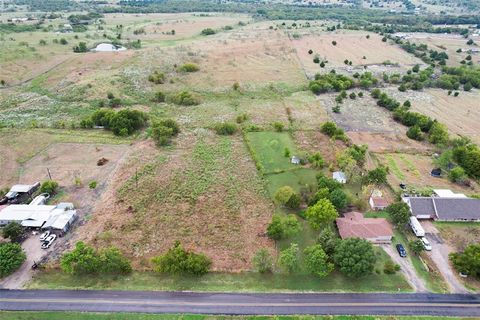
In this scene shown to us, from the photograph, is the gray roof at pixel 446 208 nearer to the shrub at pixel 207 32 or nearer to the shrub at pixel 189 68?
the shrub at pixel 189 68

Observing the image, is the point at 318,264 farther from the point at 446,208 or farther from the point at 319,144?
the point at 319,144

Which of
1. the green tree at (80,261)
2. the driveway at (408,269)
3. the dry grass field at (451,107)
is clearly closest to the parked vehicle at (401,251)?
the driveway at (408,269)

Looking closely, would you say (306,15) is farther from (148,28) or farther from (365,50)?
(148,28)

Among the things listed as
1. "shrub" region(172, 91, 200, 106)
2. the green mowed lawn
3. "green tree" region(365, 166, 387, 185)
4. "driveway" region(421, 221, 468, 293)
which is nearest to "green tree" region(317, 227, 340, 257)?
"driveway" region(421, 221, 468, 293)

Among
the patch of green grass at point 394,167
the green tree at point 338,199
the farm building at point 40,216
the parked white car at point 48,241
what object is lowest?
the parked white car at point 48,241

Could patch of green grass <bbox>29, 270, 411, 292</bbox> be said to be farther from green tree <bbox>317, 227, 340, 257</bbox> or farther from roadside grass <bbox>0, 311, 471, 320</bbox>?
roadside grass <bbox>0, 311, 471, 320</bbox>

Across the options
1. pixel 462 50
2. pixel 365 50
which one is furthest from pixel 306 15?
pixel 462 50

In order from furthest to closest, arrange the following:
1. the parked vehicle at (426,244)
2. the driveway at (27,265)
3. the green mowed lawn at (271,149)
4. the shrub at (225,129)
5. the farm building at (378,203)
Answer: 1. the shrub at (225,129)
2. the green mowed lawn at (271,149)
3. the farm building at (378,203)
4. the parked vehicle at (426,244)
5. the driveway at (27,265)
